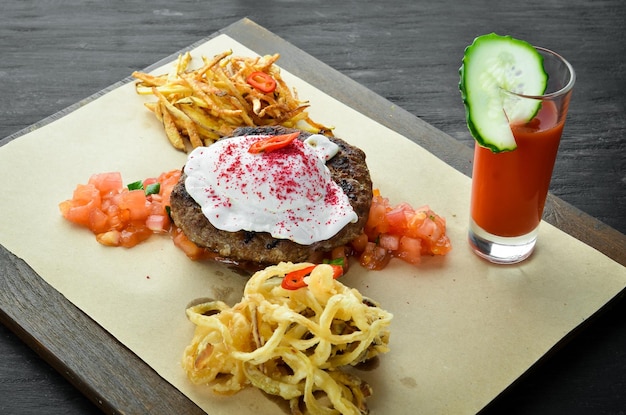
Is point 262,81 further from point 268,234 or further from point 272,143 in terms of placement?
point 268,234

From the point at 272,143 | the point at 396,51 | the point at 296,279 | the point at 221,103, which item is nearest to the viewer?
the point at 296,279

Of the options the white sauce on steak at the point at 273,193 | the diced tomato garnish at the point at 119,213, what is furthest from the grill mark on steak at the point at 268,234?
the diced tomato garnish at the point at 119,213

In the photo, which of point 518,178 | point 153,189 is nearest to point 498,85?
point 518,178

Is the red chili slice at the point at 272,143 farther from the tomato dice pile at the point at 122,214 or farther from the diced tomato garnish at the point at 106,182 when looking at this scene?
→ the diced tomato garnish at the point at 106,182

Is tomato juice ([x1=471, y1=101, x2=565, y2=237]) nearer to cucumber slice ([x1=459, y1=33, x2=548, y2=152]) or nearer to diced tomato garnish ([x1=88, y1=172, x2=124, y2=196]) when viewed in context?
cucumber slice ([x1=459, y1=33, x2=548, y2=152])

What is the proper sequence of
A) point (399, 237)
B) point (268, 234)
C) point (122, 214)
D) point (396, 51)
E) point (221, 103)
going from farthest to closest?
point (396, 51), point (221, 103), point (122, 214), point (399, 237), point (268, 234)

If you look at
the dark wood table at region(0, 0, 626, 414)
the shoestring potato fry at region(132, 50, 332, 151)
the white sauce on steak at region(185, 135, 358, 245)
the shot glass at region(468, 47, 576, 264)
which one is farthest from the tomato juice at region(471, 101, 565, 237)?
the shoestring potato fry at region(132, 50, 332, 151)

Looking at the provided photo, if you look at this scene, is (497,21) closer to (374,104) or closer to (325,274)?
(374,104)
